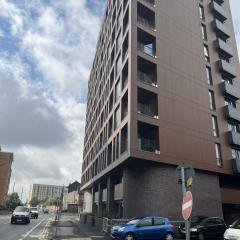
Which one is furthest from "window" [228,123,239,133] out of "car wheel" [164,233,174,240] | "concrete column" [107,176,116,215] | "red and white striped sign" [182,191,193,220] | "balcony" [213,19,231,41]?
"red and white striped sign" [182,191,193,220]

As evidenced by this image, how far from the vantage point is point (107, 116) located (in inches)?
1375

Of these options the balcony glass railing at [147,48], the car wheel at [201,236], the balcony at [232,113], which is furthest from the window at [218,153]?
the car wheel at [201,236]

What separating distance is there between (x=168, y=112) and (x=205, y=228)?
11.3 metres

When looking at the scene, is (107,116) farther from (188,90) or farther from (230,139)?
(230,139)

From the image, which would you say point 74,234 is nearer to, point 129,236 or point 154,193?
point 129,236

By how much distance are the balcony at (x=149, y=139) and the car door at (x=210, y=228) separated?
7523 millimetres

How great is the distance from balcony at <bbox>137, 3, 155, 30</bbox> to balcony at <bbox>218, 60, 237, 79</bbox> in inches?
399

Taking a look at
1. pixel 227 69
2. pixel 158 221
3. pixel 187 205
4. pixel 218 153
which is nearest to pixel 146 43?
pixel 227 69

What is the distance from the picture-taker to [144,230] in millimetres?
16688

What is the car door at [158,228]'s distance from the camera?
17031mm

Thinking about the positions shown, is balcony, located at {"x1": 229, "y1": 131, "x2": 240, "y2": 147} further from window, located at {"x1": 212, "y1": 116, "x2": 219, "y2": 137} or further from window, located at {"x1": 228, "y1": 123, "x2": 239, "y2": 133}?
window, located at {"x1": 212, "y1": 116, "x2": 219, "y2": 137}

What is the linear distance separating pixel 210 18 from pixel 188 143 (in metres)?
19.7

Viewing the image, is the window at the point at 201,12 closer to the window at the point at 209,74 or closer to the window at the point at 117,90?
the window at the point at 209,74

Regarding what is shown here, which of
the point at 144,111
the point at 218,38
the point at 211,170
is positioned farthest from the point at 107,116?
the point at 218,38
